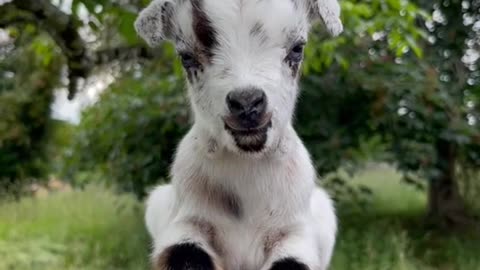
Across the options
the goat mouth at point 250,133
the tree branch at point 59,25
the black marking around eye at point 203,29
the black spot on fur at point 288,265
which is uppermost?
the black marking around eye at point 203,29

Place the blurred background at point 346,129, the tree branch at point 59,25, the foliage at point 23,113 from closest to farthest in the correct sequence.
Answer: the tree branch at point 59,25 < the blurred background at point 346,129 < the foliage at point 23,113

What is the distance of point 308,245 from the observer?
3.11 feet

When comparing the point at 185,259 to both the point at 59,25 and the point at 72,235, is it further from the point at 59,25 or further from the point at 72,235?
the point at 72,235

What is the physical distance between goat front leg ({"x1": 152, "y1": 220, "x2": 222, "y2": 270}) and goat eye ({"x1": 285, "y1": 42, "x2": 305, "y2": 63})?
0.95 feet

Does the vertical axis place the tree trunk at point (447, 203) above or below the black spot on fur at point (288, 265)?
below

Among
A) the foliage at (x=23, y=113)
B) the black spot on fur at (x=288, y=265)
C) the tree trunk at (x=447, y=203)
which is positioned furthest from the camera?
the foliage at (x=23, y=113)

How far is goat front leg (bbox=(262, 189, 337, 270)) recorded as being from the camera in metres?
0.91

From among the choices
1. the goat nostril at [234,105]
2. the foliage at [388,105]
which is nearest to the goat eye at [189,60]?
the goat nostril at [234,105]

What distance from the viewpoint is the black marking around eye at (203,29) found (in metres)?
0.87

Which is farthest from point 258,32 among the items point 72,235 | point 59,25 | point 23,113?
point 23,113

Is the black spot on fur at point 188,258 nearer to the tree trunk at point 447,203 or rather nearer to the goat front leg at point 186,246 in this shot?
the goat front leg at point 186,246

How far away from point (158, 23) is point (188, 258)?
0.36 meters

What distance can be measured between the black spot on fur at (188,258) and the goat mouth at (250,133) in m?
0.18

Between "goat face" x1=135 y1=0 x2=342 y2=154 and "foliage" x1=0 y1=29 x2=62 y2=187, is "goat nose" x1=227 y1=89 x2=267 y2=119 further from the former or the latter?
"foliage" x1=0 y1=29 x2=62 y2=187
